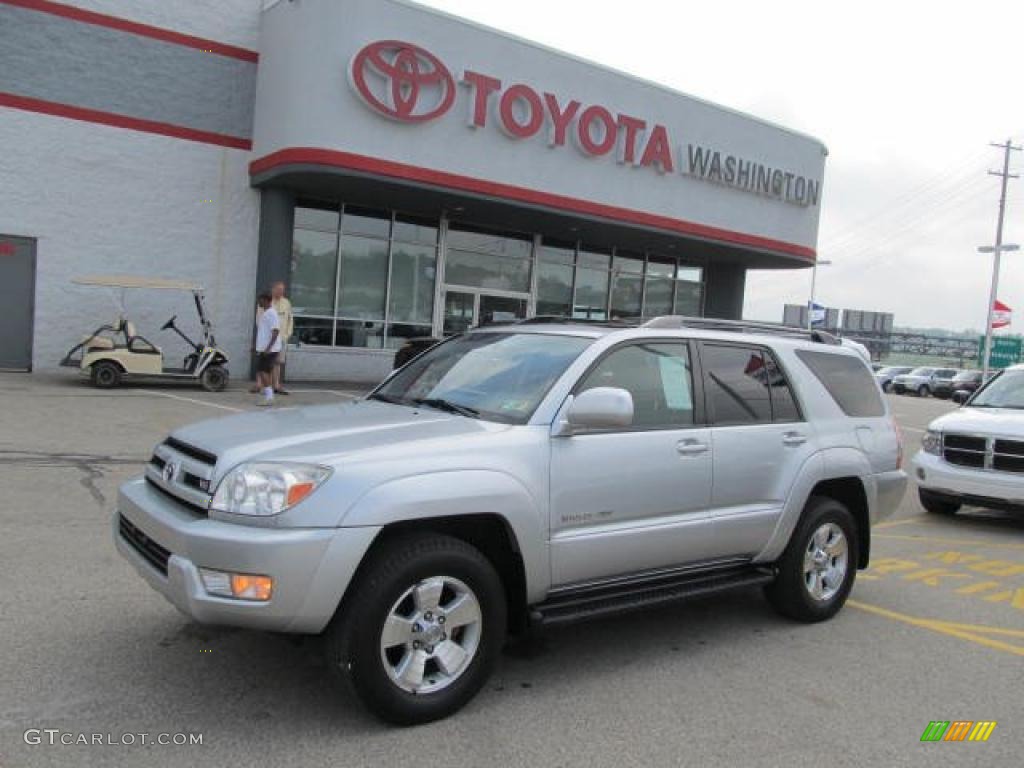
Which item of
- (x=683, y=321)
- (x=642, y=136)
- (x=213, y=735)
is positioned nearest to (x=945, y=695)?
(x=683, y=321)

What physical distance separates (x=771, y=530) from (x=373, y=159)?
1222 centimetres

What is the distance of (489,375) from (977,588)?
13.9ft

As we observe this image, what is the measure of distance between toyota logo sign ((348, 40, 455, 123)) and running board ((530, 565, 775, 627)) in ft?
41.5

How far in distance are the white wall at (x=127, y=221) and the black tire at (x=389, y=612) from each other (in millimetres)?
14615

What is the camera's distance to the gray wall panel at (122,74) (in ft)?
49.8

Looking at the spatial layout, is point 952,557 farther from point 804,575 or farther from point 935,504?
point 804,575

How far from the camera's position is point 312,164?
14.9m

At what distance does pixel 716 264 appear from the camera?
81.0ft

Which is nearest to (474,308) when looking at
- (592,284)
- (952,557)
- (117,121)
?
(592,284)

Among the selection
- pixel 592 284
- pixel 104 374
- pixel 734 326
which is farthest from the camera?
pixel 592 284

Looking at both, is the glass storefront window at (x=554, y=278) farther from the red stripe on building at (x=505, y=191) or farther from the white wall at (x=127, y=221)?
the white wall at (x=127, y=221)
